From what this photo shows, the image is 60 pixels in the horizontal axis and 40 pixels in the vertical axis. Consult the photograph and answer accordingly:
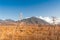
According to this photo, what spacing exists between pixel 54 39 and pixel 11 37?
2674mm

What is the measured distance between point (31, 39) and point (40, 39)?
0.56 m

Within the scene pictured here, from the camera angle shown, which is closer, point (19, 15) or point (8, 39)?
point (19, 15)

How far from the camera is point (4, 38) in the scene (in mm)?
10234

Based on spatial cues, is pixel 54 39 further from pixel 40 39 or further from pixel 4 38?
pixel 4 38

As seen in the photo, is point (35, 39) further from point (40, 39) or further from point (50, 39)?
point (50, 39)

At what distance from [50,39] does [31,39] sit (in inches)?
44.8

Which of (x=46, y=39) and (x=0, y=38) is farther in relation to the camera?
(x=0, y=38)

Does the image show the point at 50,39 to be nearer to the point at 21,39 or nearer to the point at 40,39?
the point at 40,39

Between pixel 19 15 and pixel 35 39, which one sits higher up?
pixel 19 15

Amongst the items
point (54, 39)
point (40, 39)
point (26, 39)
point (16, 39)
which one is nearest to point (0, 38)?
point (16, 39)

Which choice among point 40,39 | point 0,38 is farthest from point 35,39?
point 0,38

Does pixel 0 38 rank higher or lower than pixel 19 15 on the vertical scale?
lower

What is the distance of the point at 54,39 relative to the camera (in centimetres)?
909

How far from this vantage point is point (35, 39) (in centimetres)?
947
